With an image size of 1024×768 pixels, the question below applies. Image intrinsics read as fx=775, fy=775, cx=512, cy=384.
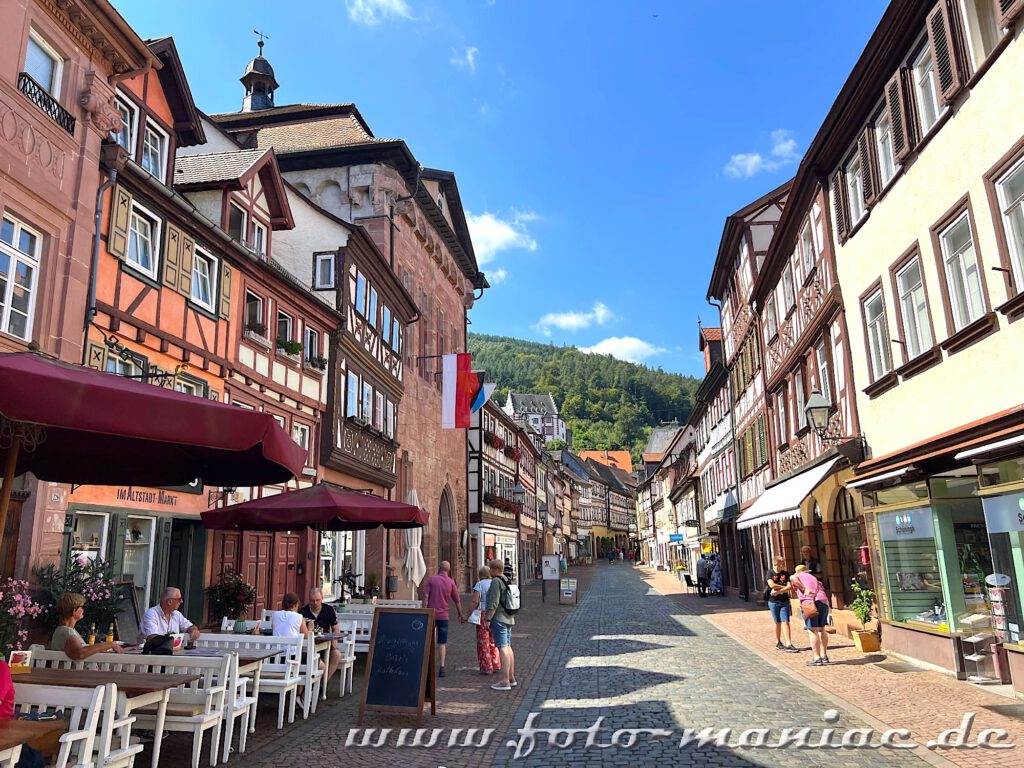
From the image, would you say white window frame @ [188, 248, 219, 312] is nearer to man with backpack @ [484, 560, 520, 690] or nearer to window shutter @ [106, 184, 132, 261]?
window shutter @ [106, 184, 132, 261]

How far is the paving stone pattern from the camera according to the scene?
6.53 meters

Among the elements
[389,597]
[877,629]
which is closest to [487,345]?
[389,597]

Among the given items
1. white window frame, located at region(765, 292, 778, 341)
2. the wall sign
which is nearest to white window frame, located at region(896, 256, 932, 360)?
the wall sign

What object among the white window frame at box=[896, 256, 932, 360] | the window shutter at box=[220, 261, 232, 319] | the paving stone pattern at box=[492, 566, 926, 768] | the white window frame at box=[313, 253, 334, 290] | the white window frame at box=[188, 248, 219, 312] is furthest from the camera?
the white window frame at box=[313, 253, 334, 290]

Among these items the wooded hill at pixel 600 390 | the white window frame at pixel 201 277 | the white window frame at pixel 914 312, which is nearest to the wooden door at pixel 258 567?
the white window frame at pixel 201 277

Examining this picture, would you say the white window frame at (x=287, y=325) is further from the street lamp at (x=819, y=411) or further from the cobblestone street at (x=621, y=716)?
the street lamp at (x=819, y=411)

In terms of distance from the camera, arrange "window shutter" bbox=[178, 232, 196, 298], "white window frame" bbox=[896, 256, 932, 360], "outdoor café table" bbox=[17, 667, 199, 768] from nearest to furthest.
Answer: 1. "outdoor café table" bbox=[17, 667, 199, 768]
2. "white window frame" bbox=[896, 256, 932, 360]
3. "window shutter" bbox=[178, 232, 196, 298]

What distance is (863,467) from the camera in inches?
496

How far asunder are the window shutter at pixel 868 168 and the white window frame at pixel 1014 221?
3.71 meters

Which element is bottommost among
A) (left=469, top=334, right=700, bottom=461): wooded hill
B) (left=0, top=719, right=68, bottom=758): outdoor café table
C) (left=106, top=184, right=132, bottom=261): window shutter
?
(left=0, top=719, right=68, bottom=758): outdoor café table

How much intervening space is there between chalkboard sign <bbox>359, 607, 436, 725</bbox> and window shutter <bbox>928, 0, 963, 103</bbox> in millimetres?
8938

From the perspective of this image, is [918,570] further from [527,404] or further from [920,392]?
[527,404]

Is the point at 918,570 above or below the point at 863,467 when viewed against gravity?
below

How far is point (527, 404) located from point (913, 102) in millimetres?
106747
